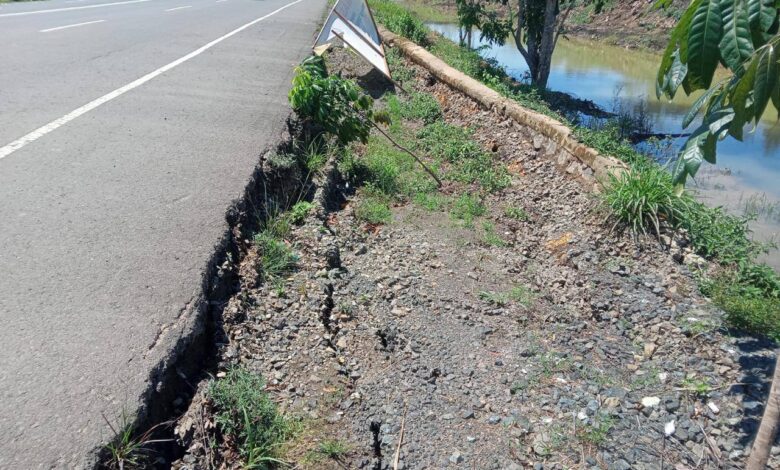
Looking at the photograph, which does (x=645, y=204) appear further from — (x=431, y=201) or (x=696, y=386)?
(x=431, y=201)

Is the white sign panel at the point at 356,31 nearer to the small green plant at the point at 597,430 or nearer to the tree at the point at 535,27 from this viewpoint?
the tree at the point at 535,27

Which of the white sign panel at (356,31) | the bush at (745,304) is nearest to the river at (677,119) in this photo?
the bush at (745,304)

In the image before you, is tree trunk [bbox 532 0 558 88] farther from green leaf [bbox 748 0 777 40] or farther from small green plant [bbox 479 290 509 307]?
green leaf [bbox 748 0 777 40]

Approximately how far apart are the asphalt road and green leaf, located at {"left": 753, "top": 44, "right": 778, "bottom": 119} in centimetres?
244

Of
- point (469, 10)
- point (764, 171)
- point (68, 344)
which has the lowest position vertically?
point (764, 171)

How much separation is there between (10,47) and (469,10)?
29.6 feet

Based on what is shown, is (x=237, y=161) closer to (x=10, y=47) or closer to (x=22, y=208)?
(x=22, y=208)

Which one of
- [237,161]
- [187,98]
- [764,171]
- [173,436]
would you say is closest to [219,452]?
[173,436]

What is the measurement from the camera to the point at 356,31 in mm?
9984

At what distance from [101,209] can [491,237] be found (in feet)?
10.5

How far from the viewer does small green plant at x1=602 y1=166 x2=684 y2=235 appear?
16.1 ft

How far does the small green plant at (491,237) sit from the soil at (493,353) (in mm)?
44

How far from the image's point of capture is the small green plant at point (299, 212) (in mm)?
4831

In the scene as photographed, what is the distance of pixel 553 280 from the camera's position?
4871 millimetres
